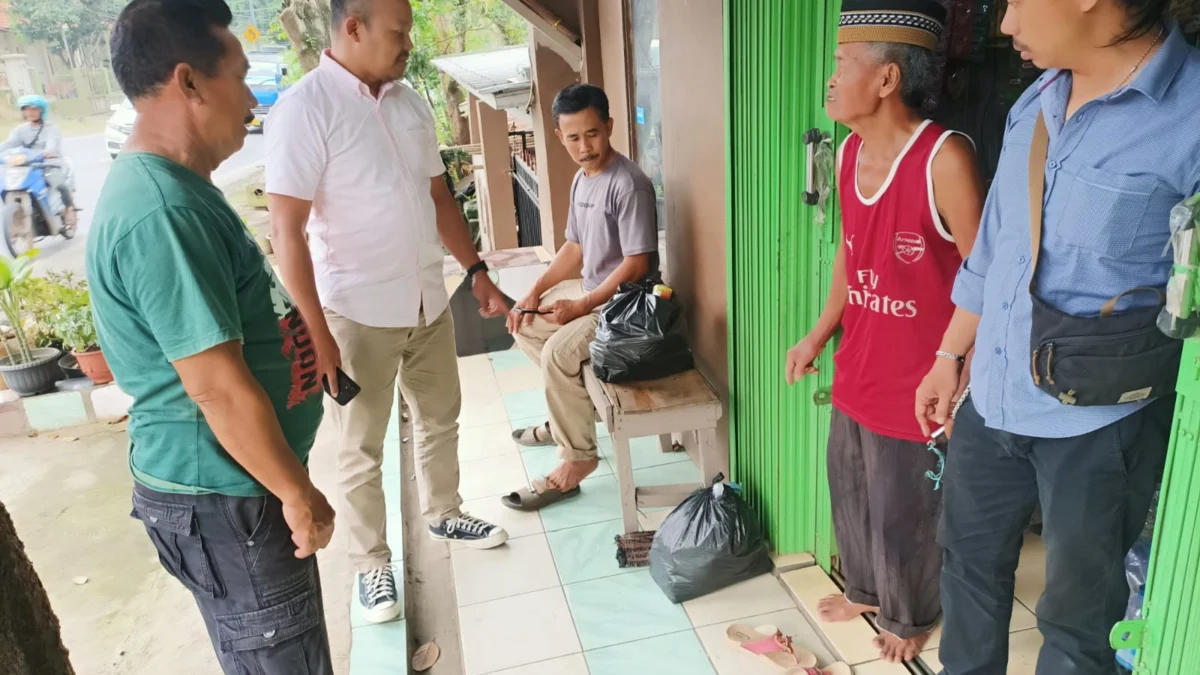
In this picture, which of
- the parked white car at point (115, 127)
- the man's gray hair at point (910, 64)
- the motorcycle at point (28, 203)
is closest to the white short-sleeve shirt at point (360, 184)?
the man's gray hair at point (910, 64)

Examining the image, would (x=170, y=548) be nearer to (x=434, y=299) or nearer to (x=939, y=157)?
(x=434, y=299)

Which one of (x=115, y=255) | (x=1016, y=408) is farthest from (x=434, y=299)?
(x=1016, y=408)

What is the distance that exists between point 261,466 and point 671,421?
5.32 feet

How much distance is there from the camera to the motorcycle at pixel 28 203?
7926 mm

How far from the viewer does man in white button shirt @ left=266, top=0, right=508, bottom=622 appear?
231cm

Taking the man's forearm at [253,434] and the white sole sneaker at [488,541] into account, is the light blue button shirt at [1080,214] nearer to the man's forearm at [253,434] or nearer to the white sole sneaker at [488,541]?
the man's forearm at [253,434]

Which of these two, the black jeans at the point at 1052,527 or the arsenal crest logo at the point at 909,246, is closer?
the black jeans at the point at 1052,527

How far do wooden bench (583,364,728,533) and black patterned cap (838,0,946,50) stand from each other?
1.37 m

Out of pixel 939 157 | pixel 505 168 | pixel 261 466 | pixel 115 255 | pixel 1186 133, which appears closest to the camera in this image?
pixel 1186 133

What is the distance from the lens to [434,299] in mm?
2717

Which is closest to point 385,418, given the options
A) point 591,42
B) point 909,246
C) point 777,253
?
point 777,253

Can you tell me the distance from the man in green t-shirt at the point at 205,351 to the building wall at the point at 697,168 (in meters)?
1.68

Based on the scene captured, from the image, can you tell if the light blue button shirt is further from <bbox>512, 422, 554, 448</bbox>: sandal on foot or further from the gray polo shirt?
<bbox>512, 422, 554, 448</bbox>: sandal on foot

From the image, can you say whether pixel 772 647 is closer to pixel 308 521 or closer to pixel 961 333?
pixel 961 333
